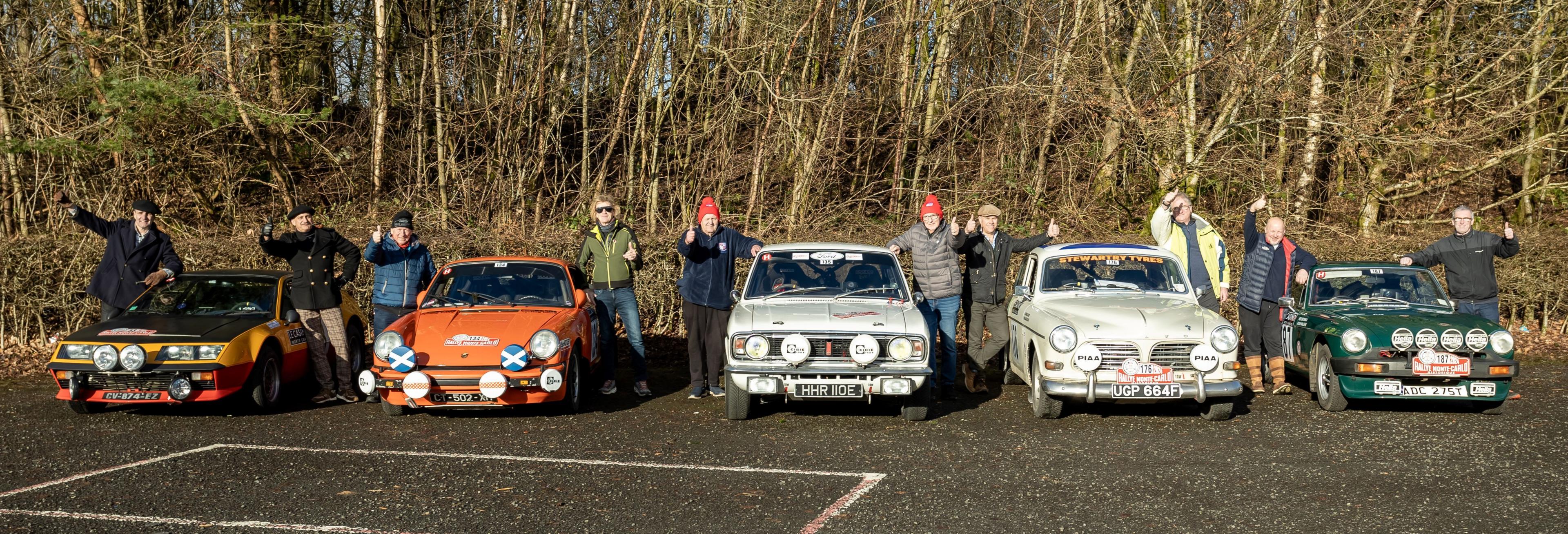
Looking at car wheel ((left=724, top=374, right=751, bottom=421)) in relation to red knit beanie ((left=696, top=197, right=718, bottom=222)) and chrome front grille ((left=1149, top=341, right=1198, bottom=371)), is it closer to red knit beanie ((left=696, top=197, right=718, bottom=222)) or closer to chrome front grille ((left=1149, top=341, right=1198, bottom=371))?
red knit beanie ((left=696, top=197, right=718, bottom=222))

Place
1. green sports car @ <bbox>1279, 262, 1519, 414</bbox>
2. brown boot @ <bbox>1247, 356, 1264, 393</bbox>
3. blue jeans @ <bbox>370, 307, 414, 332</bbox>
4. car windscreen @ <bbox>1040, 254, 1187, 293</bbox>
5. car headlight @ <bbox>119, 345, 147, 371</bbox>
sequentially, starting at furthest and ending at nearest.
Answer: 1. brown boot @ <bbox>1247, 356, 1264, 393</bbox>
2. blue jeans @ <bbox>370, 307, 414, 332</bbox>
3. car windscreen @ <bbox>1040, 254, 1187, 293</bbox>
4. green sports car @ <bbox>1279, 262, 1519, 414</bbox>
5. car headlight @ <bbox>119, 345, 147, 371</bbox>

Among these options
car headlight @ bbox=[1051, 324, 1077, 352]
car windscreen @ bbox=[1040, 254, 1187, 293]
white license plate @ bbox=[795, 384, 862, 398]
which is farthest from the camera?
car windscreen @ bbox=[1040, 254, 1187, 293]

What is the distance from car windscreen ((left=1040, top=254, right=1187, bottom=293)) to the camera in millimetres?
9891

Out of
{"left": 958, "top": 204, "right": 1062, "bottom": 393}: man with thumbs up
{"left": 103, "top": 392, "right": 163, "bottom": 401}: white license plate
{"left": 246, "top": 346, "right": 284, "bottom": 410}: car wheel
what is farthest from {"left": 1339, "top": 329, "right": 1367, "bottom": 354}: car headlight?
{"left": 103, "top": 392, "right": 163, "bottom": 401}: white license plate

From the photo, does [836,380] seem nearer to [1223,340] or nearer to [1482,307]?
[1223,340]

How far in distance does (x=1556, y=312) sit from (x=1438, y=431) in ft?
30.5

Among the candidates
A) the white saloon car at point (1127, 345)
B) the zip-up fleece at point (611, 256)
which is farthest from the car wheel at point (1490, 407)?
the zip-up fleece at point (611, 256)

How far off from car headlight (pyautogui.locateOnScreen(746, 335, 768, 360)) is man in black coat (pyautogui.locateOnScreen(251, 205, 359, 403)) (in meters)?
3.95

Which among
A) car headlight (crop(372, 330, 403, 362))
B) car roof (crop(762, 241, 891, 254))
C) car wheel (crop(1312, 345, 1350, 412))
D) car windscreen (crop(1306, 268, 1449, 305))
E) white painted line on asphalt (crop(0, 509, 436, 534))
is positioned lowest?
white painted line on asphalt (crop(0, 509, 436, 534))

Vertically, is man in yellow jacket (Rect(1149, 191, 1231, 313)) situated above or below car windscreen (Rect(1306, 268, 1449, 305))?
above

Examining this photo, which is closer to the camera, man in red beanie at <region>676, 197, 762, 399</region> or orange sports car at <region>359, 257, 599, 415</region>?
orange sports car at <region>359, 257, 599, 415</region>

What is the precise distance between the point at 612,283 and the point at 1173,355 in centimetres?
512

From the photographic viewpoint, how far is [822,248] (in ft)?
32.0

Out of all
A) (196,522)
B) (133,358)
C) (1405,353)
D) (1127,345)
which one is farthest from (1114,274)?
(133,358)
